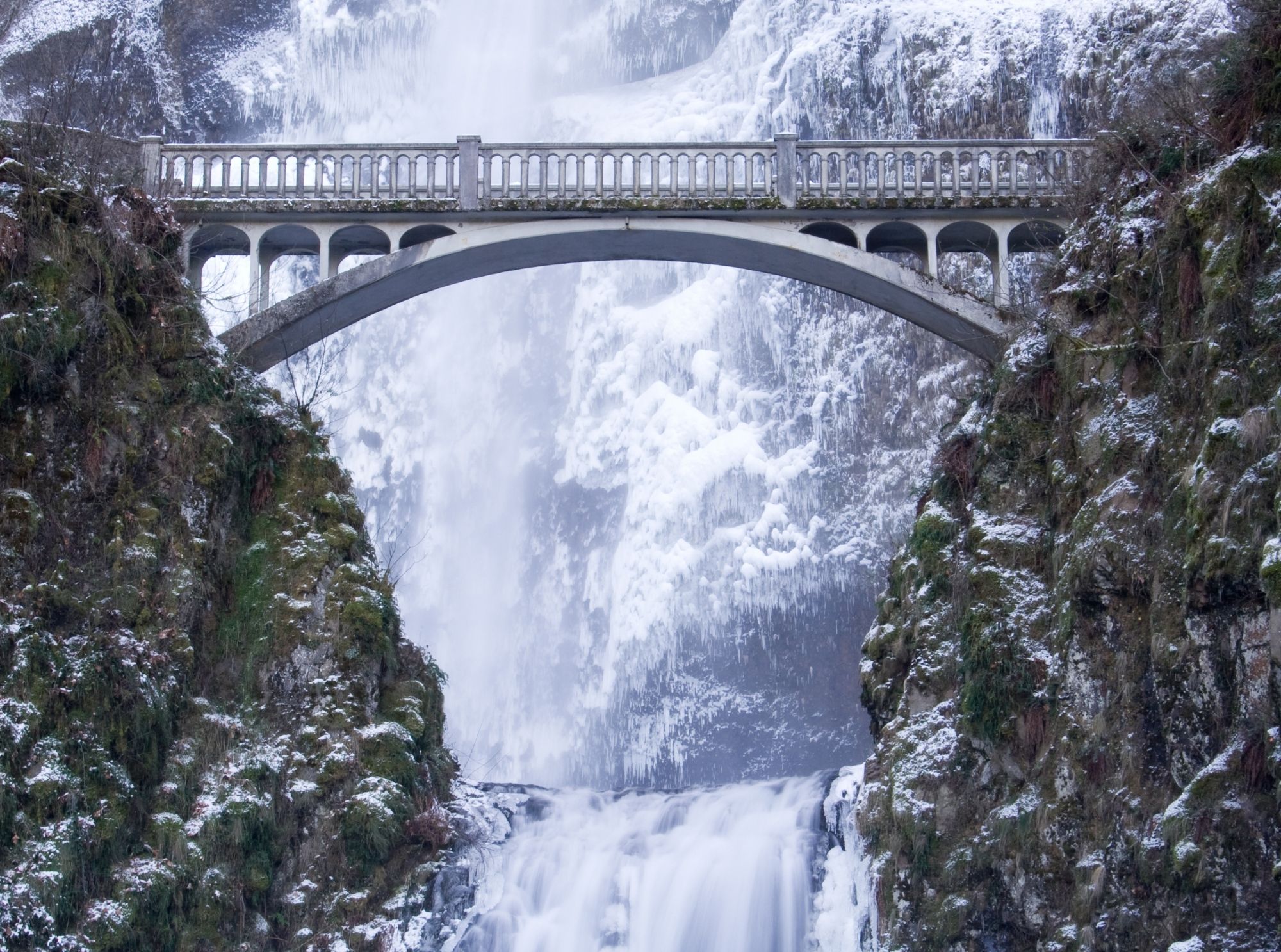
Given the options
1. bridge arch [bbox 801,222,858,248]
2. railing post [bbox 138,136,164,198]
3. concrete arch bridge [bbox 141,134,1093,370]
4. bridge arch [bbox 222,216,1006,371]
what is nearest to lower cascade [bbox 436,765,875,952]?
bridge arch [bbox 222,216,1006,371]

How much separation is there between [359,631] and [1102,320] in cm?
833

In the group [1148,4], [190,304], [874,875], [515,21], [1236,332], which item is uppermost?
[515,21]

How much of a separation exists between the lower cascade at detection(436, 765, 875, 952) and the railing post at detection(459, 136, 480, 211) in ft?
22.4

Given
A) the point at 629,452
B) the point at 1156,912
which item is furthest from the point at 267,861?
the point at 629,452

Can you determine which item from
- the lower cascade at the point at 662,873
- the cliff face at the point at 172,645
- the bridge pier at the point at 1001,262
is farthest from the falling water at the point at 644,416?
the bridge pier at the point at 1001,262

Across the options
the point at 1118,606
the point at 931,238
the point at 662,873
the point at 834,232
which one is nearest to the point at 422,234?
the point at 834,232

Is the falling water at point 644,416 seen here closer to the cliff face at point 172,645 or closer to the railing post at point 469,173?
the cliff face at point 172,645

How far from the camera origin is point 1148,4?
2698 centimetres

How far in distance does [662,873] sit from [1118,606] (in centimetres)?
733

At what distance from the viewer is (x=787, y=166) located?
1842cm

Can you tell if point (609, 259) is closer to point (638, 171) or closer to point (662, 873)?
point (638, 171)

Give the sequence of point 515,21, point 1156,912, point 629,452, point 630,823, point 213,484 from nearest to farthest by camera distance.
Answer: point 1156,912, point 213,484, point 630,823, point 629,452, point 515,21

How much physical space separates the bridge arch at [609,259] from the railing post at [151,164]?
89.2 inches

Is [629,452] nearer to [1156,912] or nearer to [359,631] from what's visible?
[359,631]
